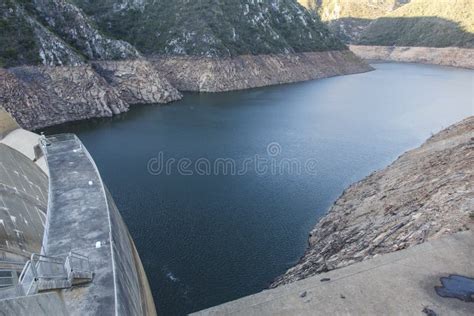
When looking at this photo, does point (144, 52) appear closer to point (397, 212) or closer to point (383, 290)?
point (397, 212)

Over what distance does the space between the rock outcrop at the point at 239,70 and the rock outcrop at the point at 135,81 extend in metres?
15.0

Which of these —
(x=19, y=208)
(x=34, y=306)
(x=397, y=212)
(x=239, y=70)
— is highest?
(x=239, y=70)

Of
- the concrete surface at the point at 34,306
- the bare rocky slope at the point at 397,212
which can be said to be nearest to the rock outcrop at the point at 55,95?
the bare rocky slope at the point at 397,212

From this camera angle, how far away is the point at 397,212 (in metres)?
28.7

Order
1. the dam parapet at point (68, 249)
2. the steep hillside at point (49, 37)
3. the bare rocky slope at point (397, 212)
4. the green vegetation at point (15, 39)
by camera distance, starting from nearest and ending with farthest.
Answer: the dam parapet at point (68, 249) → the bare rocky slope at point (397, 212) → the green vegetation at point (15, 39) → the steep hillside at point (49, 37)

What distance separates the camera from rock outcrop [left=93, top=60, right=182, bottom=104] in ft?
291

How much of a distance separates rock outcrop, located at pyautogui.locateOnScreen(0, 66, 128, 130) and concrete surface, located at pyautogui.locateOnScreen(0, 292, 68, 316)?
2306 inches

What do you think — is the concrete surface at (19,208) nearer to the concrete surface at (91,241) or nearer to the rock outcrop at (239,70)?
the concrete surface at (91,241)

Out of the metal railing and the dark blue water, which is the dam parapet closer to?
the metal railing

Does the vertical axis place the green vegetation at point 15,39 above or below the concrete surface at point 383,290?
above

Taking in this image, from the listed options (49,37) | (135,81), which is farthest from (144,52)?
(49,37)

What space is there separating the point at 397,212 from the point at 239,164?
2508 centimetres

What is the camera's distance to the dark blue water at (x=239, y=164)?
2969 centimetres

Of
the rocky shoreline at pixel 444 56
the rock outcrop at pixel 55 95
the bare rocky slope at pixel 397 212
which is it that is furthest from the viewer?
the rocky shoreline at pixel 444 56
